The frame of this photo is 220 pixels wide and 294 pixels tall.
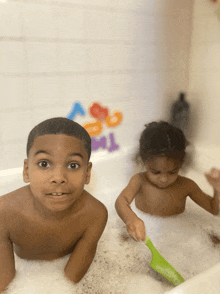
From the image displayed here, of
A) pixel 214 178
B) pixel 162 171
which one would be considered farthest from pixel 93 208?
pixel 214 178

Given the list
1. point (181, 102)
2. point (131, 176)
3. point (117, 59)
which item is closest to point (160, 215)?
point (131, 176)

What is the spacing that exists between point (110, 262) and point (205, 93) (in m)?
0.49

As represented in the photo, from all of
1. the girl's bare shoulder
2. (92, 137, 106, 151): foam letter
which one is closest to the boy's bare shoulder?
(92, 137, 106, 151): foam letter

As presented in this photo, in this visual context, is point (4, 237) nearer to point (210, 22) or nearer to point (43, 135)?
point (43, 135)

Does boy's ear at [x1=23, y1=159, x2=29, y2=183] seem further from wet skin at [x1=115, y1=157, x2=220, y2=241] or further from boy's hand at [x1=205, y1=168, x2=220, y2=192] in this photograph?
boy's hand at [x1=205, y1=168, x2=220, y2=192]

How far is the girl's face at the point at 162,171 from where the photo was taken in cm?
65

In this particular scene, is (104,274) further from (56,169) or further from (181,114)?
(181,114)

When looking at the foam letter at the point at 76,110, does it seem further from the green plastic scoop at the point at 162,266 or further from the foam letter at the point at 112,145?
the green plastic scoop at the point at 162,266

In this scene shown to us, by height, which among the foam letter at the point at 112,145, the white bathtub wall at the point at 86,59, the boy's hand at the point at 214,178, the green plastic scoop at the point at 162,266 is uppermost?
the white bathtub wall at the point at 86,59

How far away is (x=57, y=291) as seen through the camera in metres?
0.57

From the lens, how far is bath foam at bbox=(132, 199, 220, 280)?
64cm

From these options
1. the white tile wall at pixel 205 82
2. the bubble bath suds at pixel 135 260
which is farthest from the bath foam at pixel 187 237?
the white tile wall at pixel 205 82

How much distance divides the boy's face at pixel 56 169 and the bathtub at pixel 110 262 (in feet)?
0.31

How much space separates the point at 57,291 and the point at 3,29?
55 cm
